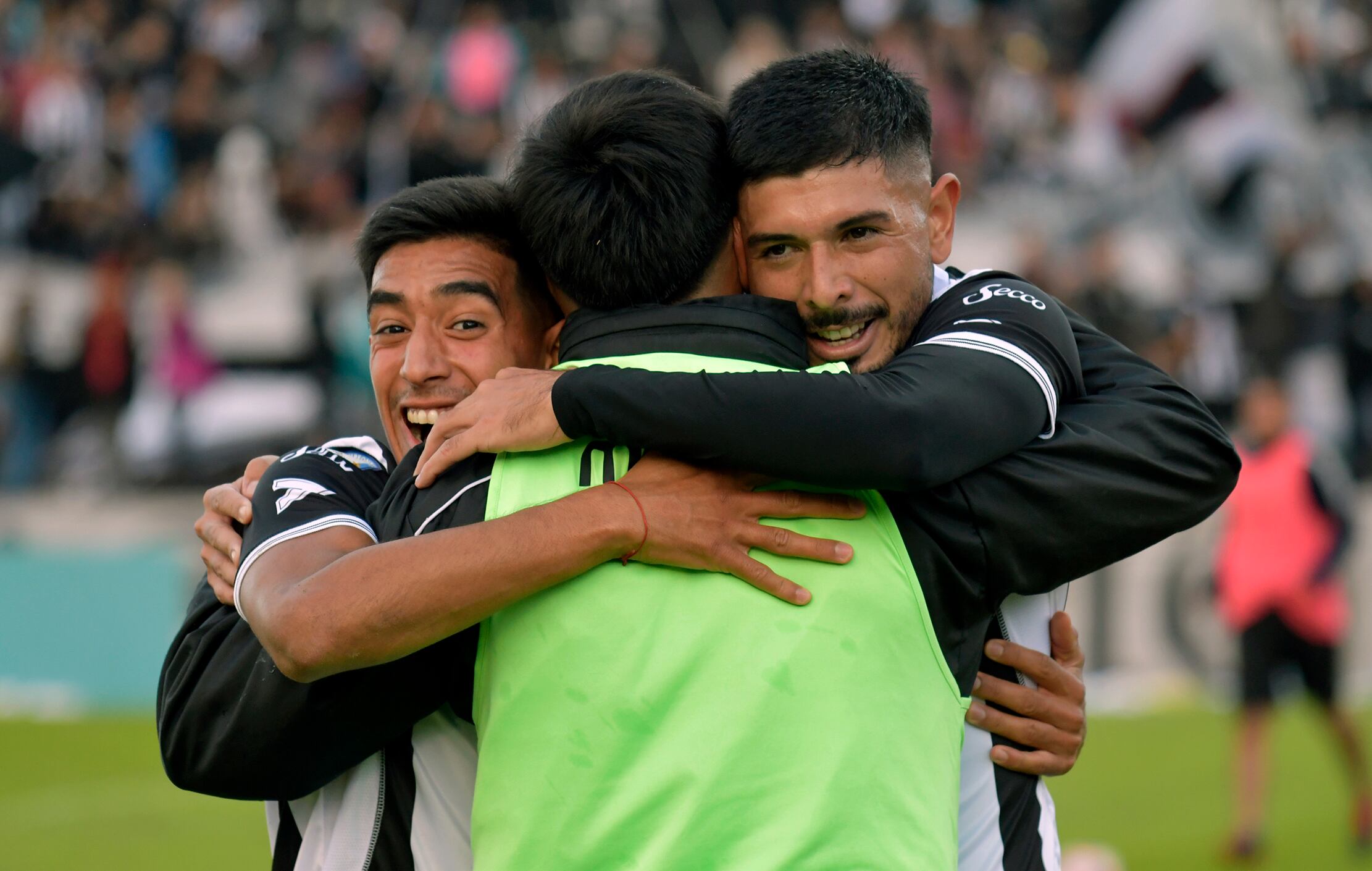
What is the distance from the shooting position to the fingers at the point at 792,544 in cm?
194

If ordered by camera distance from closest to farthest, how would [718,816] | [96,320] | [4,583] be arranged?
[718,816] < [4,583] < [96,320]

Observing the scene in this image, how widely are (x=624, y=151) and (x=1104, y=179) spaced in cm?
1490

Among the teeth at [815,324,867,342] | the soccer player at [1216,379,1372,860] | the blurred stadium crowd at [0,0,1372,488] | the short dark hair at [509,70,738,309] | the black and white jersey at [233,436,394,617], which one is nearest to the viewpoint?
the short dark hair at [509,70,738,309]

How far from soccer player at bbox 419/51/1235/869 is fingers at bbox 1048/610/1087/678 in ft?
0.09

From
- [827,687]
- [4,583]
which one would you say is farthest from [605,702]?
[4,583]

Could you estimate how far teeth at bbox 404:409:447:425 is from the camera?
2590 mm

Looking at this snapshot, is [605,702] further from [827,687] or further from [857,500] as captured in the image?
[857,500]

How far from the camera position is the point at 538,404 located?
201 centimetres

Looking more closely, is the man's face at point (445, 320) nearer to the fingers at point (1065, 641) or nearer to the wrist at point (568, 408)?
the wrist at point (568, 408)

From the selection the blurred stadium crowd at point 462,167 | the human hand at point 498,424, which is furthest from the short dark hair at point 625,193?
the blurred stadium crowd at point 462,167

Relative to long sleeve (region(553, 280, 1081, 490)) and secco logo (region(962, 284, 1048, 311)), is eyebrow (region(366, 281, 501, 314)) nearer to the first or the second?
long sleeve (region(553, 280, 1081, 490))

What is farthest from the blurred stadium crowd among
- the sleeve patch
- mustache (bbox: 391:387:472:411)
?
the sleeve patch

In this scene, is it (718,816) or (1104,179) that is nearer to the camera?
(718,816)

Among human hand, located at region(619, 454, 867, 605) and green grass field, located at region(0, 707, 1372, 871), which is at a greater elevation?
human hand, located at region(619, 454, 867, 605)
